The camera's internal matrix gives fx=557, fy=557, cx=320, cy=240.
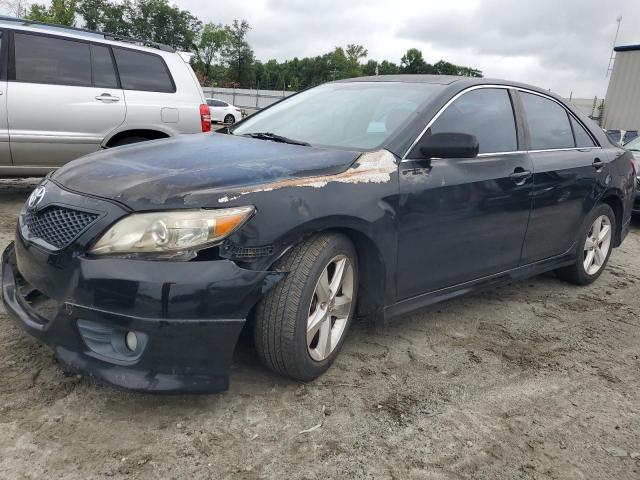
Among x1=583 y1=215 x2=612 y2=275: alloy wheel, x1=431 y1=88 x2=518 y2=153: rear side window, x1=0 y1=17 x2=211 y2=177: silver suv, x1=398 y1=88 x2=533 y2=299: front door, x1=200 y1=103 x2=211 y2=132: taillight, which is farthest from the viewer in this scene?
x1=200 y1=103 x2=211 y2=132: taillight

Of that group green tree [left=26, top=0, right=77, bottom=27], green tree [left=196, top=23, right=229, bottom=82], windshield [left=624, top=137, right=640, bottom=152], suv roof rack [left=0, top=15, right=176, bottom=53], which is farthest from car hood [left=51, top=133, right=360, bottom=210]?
green tree [left=196, top=23, right=229, bottom=82]

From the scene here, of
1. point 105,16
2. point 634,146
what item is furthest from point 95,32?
point 105,16

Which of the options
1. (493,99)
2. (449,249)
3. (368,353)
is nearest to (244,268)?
(368,353)

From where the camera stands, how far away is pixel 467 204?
3.15 m

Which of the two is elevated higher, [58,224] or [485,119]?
[485,119]

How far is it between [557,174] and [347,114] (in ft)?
5.26

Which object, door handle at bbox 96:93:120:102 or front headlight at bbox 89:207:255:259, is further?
door handle at bbox 96:93:120:102

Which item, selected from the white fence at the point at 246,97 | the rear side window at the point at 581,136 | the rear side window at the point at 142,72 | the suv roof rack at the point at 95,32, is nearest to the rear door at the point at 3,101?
the suv roof rack at the point at 95,32

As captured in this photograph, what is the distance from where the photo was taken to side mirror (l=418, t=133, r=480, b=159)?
115 inches

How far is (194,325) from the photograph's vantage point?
2.16 metres

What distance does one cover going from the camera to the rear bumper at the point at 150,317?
2.11 meters

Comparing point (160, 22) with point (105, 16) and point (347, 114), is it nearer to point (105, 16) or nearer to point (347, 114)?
point (105, 16)

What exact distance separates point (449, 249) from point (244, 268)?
53.1 inches

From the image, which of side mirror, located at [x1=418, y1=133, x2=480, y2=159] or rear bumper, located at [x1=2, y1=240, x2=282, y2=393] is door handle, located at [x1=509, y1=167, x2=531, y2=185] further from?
rear bumper, located at [x1=2, y1=240, x2=282, y2=393]
